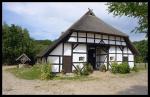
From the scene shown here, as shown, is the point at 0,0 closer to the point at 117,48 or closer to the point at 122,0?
the point at 122,0

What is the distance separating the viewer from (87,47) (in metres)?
23.9

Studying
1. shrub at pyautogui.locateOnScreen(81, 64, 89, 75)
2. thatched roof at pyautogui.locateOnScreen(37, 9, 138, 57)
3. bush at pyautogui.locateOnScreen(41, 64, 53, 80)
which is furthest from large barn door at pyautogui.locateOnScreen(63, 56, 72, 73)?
bush at pyautogui.locateOnScreen(41, 64, 53, 80)

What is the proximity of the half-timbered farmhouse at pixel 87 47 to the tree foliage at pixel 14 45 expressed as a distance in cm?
2201

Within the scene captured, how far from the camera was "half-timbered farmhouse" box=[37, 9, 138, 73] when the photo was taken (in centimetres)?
2236

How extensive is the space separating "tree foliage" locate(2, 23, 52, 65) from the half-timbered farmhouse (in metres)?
22.0

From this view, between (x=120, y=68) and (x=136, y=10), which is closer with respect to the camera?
(x=136, y=10)

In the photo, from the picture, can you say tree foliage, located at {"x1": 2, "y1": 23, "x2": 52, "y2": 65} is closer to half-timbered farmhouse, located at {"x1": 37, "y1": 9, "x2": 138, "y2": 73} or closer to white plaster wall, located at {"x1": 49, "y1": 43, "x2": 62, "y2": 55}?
half-timbered farmhouse, located at {"x1": 37, "y1": 9, "x2": 138, "y2": 73}

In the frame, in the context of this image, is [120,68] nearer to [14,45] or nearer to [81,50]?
[81,50]

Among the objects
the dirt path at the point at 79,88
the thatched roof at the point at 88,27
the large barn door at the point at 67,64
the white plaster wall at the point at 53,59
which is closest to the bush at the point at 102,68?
the thatched roof at the point at 88,27

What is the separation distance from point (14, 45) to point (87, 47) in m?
26.6

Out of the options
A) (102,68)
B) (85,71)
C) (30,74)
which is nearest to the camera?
(85,71)

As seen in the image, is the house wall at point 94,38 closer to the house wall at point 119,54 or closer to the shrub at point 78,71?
the house wall at point 119,54

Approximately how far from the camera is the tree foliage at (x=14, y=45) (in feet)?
149

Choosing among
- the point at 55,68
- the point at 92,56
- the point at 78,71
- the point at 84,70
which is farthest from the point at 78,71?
the point at 92,56
